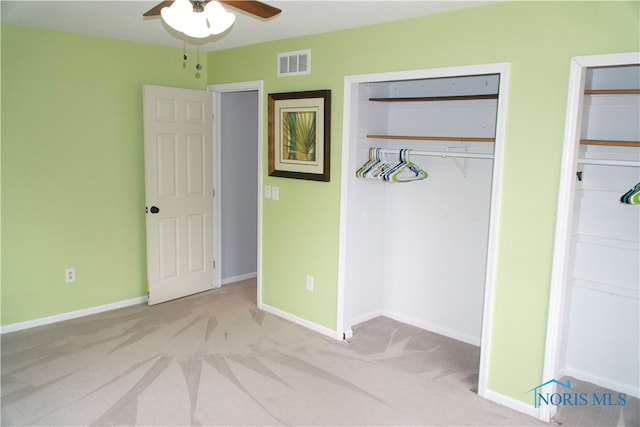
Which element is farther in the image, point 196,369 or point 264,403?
point 196,369

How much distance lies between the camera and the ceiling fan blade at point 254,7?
88.5 inches

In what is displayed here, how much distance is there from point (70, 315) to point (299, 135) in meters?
2.45

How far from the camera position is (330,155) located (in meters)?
3.88

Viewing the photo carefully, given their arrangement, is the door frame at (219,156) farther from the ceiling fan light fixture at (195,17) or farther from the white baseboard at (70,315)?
the ceiling fan light fixture at (195,17)

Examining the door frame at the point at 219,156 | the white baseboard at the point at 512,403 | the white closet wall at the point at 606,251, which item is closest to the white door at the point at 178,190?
the door frame at the point at 219,156

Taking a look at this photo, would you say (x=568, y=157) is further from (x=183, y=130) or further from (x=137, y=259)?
(x=137, y=259)

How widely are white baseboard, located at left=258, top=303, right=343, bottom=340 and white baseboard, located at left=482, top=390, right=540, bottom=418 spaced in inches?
48.7

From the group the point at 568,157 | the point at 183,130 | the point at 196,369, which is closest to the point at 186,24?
the point at 568,157

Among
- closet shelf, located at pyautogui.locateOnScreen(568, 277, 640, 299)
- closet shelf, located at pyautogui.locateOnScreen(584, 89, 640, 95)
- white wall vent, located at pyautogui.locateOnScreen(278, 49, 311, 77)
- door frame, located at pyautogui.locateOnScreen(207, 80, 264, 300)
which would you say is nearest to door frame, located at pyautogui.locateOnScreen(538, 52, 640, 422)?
closet shelf, located at pyautogui.locateOnScreen(584, 89, 640, 95)

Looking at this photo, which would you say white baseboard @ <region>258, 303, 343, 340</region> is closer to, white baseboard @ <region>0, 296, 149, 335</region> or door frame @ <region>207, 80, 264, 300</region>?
door frame @ <region>207, 80, 264, 300</region>

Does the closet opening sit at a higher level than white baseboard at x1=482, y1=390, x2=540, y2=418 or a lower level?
higher

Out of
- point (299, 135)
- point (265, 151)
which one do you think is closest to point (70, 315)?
point (265, 151)

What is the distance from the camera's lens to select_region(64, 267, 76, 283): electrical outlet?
4203mm

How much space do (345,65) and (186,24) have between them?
5.91ft
